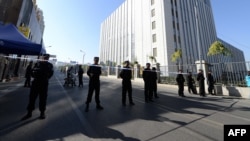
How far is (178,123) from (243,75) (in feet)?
30.9

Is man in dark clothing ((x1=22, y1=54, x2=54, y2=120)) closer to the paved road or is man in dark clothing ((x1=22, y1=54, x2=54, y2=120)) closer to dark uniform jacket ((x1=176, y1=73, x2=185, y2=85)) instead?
the paved road

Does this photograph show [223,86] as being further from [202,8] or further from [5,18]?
[202,8]

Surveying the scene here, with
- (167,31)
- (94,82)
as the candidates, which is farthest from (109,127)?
(167,31)

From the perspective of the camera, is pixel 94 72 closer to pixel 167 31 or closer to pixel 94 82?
pixel 94 82

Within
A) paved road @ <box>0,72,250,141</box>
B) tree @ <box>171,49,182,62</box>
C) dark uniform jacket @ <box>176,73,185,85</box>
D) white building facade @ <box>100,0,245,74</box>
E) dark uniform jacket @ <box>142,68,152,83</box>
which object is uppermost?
white building facade @ <box>100,0,245,74</box>

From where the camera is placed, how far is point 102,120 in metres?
4.54

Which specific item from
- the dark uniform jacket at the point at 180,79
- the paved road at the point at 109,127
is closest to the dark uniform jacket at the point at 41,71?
the paved road at the point at 109,127

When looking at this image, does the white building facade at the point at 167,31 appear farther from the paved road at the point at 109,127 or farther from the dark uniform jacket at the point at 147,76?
the paved road at the point at 109,127

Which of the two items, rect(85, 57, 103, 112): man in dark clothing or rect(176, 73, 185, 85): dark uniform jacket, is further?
rect(176, 73, 185, 85): dark uniform jacket

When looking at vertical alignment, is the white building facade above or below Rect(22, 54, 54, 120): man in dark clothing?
above

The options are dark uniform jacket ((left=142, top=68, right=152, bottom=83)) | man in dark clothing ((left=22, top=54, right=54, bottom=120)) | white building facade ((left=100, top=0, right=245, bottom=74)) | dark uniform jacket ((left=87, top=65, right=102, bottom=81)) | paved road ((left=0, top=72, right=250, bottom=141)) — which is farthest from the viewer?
white building facade ((left=100, top=0, right=245, bottom=74))

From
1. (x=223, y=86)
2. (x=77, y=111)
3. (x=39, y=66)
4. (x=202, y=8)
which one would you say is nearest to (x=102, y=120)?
(x=77, y=111)

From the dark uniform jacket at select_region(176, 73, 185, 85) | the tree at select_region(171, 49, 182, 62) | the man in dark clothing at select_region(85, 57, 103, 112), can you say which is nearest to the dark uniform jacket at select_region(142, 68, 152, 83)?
the man in dark clothing at select_region(85, 57, 103, 112)

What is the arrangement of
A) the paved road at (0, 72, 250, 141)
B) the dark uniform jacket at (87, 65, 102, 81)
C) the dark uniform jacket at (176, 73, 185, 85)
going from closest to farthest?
the paved road at (0, 72, 250, 141) < the dark uniform jacket at (87, 65, 102, 81) < the dark uniform jacket at (176, 73, 185, 85)
